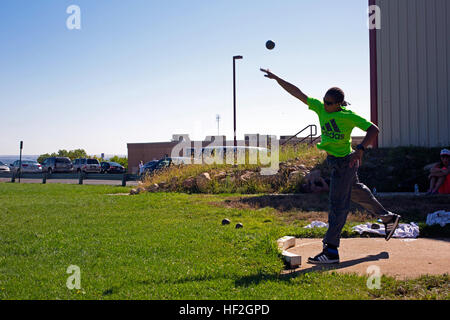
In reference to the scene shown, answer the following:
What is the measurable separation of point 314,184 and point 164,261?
8348 mm

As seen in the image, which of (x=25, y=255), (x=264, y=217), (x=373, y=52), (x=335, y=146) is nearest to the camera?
(x=335, y=146)

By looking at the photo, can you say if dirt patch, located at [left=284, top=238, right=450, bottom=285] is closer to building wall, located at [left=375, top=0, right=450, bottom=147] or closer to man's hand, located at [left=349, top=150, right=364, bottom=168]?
man's hand, located at [left=349, top=150, right=364, bottom=168]

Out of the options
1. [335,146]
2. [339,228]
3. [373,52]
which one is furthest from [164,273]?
[373,52]

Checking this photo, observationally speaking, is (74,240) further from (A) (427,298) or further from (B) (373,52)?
(B) (373,52)

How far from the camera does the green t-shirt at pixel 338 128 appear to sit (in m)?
4.73

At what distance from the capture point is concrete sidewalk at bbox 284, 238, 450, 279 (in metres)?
4.44

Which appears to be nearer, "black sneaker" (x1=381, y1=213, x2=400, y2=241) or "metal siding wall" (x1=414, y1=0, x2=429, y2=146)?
"black sneaker" (x1=381, y1=213, x2=400, y2=241)

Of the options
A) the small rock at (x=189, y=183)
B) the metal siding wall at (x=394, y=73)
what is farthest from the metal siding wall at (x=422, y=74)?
the small rock at (x=189, y=183)

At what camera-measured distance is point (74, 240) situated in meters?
6.38

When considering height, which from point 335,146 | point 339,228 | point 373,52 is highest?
point 373,52

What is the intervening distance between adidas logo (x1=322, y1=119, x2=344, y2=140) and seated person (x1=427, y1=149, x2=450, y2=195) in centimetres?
655

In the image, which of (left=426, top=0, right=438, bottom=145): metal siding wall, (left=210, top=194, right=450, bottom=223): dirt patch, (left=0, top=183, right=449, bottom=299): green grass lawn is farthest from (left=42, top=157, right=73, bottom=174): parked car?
(left=426, top=0, right=438, bottom=145): metal siding wall

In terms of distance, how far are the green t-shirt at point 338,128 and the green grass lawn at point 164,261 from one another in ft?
4.48

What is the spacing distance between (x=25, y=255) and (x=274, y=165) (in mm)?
10468
